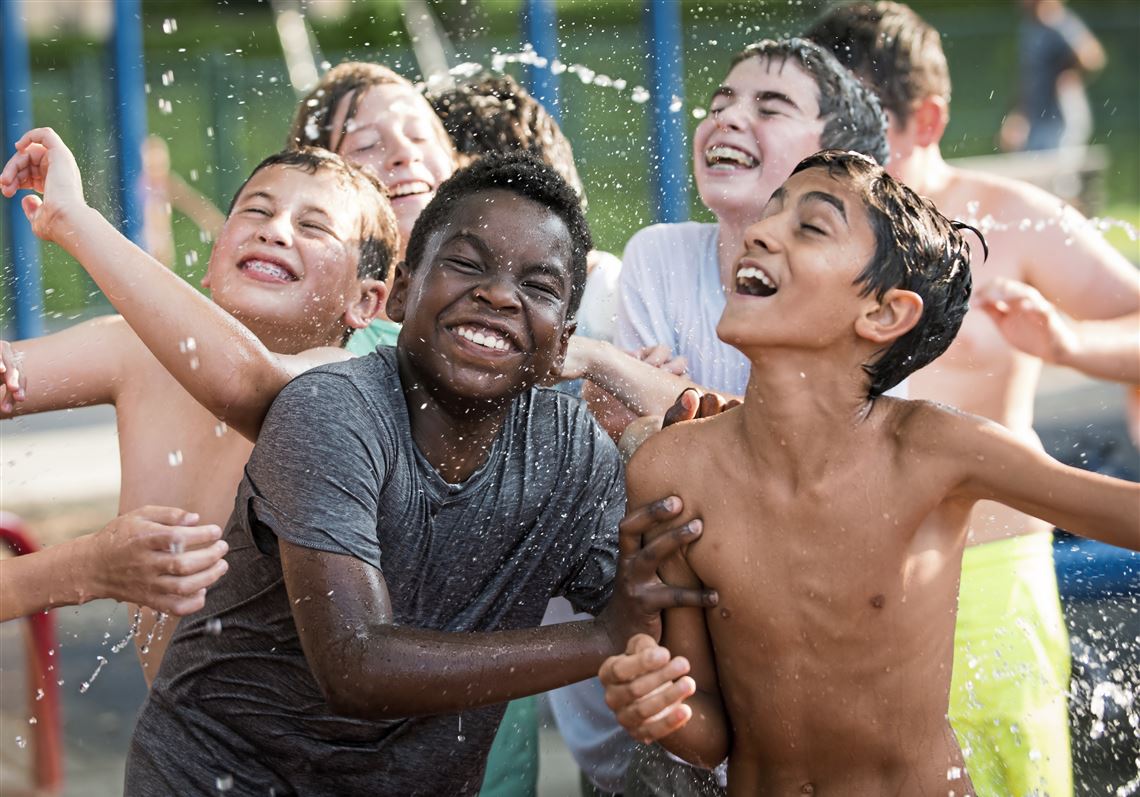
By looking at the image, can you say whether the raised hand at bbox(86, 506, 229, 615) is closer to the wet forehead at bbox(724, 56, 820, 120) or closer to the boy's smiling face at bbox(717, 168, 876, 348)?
the boy's smiling face at bbox(717, 168, 876, 348)

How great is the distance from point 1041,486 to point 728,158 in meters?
1.55

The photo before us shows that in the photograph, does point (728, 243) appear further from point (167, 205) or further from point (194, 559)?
point (167, 205)

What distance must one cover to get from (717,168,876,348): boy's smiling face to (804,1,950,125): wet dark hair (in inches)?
70.5

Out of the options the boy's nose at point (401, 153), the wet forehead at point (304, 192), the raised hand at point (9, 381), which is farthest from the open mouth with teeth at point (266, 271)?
the boy's nose at point (401, 153)

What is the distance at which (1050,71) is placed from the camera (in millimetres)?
13523

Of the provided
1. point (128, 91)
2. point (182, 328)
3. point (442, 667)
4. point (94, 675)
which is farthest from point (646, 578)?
point (128, 91)

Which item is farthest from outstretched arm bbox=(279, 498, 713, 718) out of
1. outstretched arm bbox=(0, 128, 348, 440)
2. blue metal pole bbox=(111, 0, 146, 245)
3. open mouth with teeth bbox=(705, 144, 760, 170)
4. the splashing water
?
blue metal pole bbox=(111, 0, 146, 245)

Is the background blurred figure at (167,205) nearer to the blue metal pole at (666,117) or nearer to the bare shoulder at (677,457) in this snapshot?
the blue metal pole at (666,117)

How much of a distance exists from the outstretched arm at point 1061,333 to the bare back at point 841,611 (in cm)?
98

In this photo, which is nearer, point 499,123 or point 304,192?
point 304,192

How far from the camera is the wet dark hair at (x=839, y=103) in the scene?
3709 mm

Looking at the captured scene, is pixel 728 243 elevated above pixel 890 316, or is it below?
below

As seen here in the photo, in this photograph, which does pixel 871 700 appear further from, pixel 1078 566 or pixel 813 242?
pixel 1078 566

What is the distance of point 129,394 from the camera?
322cm
